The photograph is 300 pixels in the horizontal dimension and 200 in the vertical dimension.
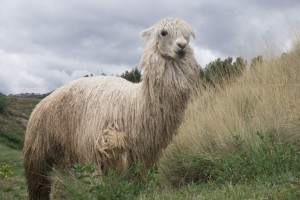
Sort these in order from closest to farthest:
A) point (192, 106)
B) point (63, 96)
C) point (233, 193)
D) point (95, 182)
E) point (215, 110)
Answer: point (233, 193) → point (95, 182) → point (63, 96) → point (215, 110) → point (192, 106)

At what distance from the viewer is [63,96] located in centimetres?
579

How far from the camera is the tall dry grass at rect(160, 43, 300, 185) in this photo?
6.16 metres

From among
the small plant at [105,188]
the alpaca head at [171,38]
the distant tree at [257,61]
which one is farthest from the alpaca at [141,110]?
the distant tree at [257,61]

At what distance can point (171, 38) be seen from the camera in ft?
17.0

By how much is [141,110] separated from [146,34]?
3.02 ft

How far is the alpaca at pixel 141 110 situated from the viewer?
5.03 m

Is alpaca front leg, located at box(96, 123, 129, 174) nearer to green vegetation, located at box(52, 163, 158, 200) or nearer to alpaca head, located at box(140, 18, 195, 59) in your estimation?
green vegetation, located at box(52, 163, 158, 200)

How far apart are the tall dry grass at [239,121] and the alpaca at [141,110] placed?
3.09ft

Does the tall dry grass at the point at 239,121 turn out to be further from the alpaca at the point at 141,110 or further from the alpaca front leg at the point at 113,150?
the alpaca front leg at the point at 113,150

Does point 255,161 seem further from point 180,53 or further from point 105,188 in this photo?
point 105,188

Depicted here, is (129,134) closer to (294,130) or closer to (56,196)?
(56,196)

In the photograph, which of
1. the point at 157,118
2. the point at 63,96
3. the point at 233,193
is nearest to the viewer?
the point at 233,193

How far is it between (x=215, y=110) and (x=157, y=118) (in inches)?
102

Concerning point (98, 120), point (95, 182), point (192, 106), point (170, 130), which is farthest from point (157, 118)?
point (192, 106)
